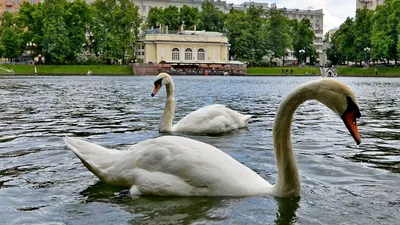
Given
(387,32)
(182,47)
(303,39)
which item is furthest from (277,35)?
(387,32)

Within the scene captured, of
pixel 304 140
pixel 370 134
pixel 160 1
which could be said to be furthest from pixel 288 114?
pixel 160 1

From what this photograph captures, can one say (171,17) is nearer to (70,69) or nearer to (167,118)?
(70,69)

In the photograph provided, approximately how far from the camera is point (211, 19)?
109 metres

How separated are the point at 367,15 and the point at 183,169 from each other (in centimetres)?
8947

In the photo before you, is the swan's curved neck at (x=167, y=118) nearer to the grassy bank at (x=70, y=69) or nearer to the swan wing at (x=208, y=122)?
the swan wing at (x=208, y=122)

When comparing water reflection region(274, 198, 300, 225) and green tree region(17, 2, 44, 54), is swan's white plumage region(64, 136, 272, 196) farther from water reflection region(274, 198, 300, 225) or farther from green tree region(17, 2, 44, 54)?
green tree region(17, 2, 44, 54)

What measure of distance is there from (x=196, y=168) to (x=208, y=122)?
529 centimetres

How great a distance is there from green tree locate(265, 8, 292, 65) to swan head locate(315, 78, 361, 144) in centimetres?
9339

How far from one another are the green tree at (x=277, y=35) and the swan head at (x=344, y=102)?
306ft

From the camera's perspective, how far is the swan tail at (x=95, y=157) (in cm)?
538

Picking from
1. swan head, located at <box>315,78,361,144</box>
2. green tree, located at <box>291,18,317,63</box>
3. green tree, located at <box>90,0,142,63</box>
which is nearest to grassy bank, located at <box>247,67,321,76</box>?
green tree, located at <box>291,18,317,63</box>

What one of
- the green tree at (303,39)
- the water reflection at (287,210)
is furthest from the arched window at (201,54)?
the water reflection at (287,210)

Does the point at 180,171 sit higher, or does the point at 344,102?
the point at 344,102

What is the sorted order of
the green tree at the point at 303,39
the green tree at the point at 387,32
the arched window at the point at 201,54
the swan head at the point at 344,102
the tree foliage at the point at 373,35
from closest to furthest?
the swan head at the point at 344,102 → the green tree at the point at 387,32 → the tree foliage at the point at 373,35 → the arched window at the point at 201,54 → the green tree at the point at 303,39
